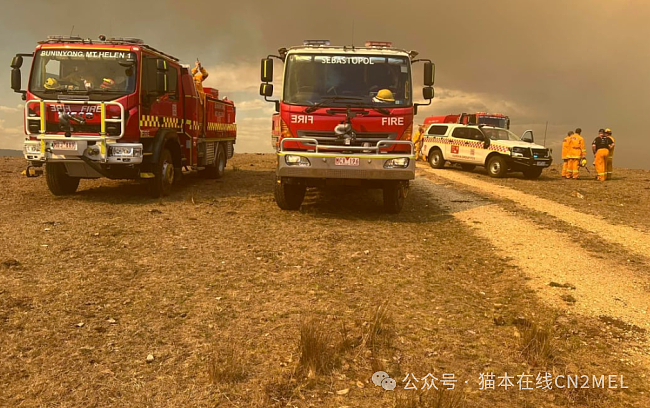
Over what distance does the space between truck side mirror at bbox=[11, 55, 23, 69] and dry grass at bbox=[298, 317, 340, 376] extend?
8.73 m

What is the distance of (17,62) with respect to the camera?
8.90m

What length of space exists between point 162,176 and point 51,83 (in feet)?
8.87

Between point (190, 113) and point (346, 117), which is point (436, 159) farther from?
point (346, 117)

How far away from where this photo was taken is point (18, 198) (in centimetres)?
964

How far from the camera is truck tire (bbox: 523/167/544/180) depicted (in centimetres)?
1697

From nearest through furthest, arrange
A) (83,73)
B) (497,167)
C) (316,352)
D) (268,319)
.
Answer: (316,352) → (268,319) → (83,73) → (497,167)

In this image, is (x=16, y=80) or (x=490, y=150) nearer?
(x=16, y=80)

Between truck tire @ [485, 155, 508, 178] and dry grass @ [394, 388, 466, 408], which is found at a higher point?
truck tire @ [485, 155, 508, 178]

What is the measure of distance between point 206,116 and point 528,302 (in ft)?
32.9

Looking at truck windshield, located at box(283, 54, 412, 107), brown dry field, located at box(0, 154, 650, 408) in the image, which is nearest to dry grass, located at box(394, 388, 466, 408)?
brown dry field, located at box(0, 154, 650, 408)

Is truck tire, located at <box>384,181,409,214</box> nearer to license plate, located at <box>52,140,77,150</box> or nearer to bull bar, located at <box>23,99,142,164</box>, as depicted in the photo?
bull bar, located at <box>23,99,142,164</box>

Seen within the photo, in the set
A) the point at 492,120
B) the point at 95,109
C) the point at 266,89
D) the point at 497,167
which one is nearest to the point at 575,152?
the point at 497,167

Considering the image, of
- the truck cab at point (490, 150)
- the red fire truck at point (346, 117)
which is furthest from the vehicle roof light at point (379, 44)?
the truck cab at point (490, 150)

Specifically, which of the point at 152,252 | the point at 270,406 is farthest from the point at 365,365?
the point at 152,252
